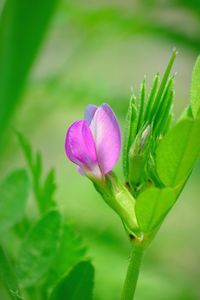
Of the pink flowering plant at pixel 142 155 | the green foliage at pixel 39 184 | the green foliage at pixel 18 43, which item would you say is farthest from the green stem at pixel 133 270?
the green foliage at pixel 18 43

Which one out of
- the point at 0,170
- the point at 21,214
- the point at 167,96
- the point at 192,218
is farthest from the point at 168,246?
the point at 167,96

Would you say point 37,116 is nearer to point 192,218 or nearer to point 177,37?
point 177,37

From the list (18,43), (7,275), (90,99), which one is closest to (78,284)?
(7,275)

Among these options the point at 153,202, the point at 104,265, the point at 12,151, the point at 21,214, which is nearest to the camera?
the point at 153,202

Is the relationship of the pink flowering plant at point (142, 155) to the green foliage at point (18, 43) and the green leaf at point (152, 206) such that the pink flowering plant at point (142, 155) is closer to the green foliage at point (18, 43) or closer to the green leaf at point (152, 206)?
the green leaf at point (152, 206)

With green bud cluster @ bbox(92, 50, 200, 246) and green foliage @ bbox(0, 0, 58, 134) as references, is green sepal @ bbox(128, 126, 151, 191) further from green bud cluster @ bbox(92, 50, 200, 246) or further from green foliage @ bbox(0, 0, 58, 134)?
green foliage @ bbox(0, 0, 58, 134)

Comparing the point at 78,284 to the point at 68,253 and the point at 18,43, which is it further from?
the point at 18,43

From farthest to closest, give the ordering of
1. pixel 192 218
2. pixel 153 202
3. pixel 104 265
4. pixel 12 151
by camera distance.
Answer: pixel 192 218, pixel 12 151, pixel 104 265, pixel 153 202
